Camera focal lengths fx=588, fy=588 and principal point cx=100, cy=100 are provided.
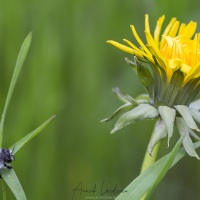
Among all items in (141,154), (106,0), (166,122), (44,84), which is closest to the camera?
(166,122)

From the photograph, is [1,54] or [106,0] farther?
[106,0]

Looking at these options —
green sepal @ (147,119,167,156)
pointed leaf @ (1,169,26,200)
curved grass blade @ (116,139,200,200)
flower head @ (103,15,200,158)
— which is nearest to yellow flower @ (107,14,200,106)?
flower head @ (103,15,200,158)

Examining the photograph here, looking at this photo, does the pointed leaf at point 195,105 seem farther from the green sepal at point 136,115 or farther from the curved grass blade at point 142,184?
the curved grass blade at point 142,184

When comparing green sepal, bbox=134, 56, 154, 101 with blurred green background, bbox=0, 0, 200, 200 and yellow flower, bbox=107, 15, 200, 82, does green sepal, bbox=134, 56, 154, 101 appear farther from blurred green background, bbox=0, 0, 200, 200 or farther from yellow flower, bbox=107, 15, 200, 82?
blurred green background, bbox=0, 0, 200, 200

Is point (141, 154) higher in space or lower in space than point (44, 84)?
lower

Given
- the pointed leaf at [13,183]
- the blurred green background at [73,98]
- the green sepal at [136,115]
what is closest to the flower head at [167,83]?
the green sepal at [136,115]

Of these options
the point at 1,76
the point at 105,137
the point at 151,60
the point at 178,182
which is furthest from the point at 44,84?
the point at 151,60

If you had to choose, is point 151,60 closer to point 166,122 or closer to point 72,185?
point 166,122

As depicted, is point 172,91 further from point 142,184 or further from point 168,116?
point 142,184
